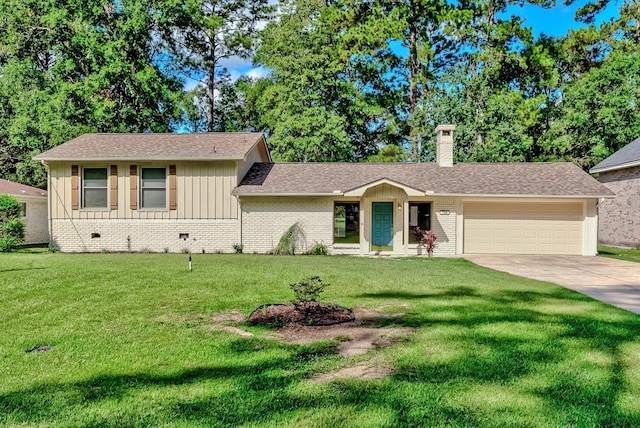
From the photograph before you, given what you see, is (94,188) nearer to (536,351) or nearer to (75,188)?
(75,188)

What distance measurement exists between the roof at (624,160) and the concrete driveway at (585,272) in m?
6.61

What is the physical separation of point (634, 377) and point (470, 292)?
4050 mm

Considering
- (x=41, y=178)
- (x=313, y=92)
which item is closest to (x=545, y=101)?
(x=313, y=92)

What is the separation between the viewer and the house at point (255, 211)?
646 inches

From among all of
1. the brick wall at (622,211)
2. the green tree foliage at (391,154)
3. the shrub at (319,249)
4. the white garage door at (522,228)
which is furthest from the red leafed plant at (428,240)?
the green tree foliage at (391,154)

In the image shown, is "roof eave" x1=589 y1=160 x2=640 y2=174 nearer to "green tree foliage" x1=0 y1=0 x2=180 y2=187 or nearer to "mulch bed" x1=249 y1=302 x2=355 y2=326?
"mulch bed" x1=249 y1=302 x2=355 y2=326

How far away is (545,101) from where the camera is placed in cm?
2672

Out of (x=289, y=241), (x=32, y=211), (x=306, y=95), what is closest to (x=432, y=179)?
(x=289, y=241)

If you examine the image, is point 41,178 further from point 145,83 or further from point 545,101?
point 545,101

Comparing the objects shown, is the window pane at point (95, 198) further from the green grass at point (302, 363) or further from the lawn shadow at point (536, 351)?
the lawn shadow at point (536, 351)

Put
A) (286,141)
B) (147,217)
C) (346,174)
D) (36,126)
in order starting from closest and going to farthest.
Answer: (147,217) → (346,174) → (36,126) → (286,141)

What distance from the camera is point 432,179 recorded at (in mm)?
17438

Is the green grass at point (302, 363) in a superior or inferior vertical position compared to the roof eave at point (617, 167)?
inferior

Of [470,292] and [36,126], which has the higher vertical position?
[36,126]
